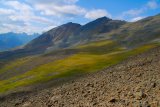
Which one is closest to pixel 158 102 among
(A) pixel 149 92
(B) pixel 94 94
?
(A) pixel 149 92

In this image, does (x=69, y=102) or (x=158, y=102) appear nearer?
(x=158, y=102)

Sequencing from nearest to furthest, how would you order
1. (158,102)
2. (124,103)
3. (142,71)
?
1. (158,102)
2. (124,103)
3. (142,71)

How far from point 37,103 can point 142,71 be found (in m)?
13.2

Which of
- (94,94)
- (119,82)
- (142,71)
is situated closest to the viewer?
(94,94)

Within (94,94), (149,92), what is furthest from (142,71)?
(149,92)

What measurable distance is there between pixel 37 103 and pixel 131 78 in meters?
11.8

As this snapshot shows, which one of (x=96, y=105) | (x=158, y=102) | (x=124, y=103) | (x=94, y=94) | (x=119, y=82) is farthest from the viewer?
(x=119, y=82)

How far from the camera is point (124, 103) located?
27734 mm

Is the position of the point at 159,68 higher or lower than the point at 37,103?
higher

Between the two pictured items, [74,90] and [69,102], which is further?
[74,90]

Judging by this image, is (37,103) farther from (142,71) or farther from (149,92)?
(149,92)

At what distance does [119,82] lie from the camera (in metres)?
36.1

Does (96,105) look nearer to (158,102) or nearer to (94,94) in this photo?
(94,94)

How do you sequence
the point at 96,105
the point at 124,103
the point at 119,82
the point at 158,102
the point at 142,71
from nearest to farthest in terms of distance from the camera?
1. the point at 158,102
2. the point at 124,103
3. the point at 96,105
4. the point at 119,82
5. the point at 142,71
